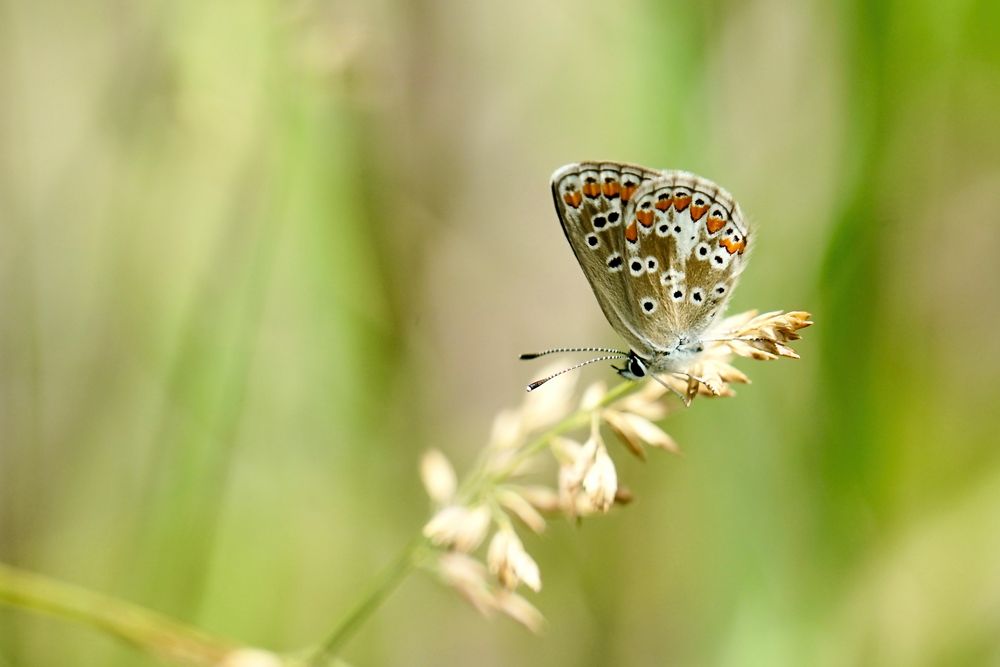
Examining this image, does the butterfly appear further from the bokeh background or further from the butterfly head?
the bokeh background

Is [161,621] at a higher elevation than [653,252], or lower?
lower

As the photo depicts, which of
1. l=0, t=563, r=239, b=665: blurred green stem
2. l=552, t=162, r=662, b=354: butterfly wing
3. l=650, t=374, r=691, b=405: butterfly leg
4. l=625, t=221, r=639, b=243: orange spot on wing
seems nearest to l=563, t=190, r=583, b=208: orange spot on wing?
l=552, t=162, r=662, b=354: butterfly wing

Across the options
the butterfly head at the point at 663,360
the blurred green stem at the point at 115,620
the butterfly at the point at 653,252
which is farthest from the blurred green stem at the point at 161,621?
the butterfly at the point at 653,252

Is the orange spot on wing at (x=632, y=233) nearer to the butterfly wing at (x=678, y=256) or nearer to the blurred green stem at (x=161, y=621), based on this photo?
the butterfly wing at (x=678, y=256)

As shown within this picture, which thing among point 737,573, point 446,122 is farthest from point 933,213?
point 446,122

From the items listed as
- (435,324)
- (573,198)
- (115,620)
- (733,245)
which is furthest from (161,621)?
(435,324)

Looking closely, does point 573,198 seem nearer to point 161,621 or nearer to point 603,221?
point 603,221

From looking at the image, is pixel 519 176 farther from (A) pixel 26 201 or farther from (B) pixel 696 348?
(B) pixel 696 348

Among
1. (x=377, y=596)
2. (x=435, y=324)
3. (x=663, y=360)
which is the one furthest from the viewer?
(x=435, y=324)
